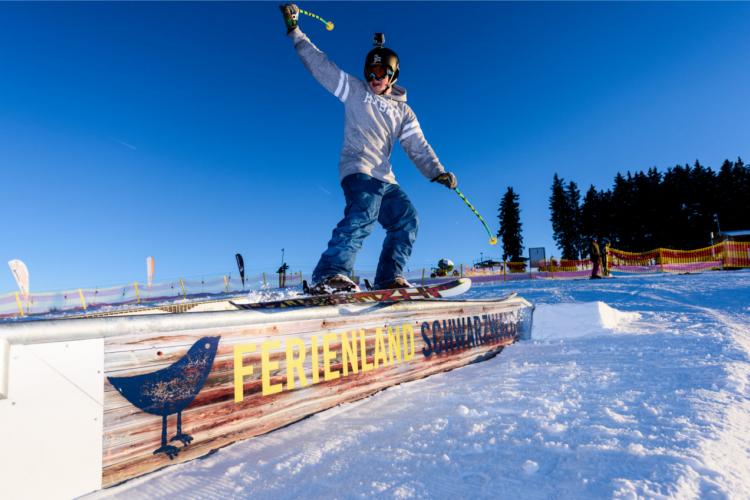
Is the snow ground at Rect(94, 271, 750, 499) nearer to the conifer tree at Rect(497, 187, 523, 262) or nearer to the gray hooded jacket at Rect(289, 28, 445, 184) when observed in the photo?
the gray hooded jacket at Rect(289, 28, 445, 184)

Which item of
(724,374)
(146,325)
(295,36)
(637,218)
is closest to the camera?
(146,325)

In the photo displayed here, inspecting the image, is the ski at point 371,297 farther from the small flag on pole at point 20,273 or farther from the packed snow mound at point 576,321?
the small flag on pole at point 20,273

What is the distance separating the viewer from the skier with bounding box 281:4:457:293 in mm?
2891

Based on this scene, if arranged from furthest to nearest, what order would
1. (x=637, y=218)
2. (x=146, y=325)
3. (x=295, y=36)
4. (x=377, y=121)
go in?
1. (x=637, y=218)
2. (x=377, y=121)
3. (x=295, y=36)
4. (x=146, y=325)

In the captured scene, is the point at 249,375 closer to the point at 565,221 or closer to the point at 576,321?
the point at 576,321

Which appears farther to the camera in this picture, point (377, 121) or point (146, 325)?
point (377, 121)

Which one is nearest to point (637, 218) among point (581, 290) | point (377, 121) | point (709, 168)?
point (709, 168)

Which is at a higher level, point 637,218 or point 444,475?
point 637,218

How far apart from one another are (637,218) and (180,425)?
57359mm

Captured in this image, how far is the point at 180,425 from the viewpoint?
1.29 meters

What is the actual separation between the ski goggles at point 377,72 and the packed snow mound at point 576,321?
10.6ft

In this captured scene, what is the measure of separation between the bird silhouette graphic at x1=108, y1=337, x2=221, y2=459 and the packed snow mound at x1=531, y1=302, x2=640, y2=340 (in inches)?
149

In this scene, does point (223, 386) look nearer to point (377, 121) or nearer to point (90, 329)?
point (90, 329)

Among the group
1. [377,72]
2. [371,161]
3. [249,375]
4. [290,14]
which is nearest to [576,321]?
[371,161]
